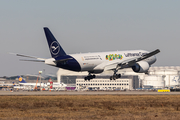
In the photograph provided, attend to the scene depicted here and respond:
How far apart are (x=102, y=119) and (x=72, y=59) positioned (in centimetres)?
3326

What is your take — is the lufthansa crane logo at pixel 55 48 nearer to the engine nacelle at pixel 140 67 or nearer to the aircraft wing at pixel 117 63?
the aircraft wing at pixel 117 63

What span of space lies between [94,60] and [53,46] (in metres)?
8.64

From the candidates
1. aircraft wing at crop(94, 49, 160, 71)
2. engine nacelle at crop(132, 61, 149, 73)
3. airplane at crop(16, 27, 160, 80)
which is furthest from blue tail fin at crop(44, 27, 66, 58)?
engine nacelle at crop(132, 61, 149, 73)

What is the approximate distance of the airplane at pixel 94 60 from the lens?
59.5 meters

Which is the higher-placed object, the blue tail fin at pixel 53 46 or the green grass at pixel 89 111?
the blue tail fin at pixel 53 46

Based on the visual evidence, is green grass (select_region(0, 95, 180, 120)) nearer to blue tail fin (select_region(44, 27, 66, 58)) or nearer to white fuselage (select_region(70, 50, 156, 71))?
blue tail fin (select_region(44, 27, 66, 58))

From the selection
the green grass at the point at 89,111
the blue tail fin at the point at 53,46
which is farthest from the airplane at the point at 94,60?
the green grass at the point at 89,111

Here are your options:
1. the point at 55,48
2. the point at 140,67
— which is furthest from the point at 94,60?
the point at 140,67

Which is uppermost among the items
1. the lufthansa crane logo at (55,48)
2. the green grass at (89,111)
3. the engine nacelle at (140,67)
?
the lufthansa crane logo at (55,48)

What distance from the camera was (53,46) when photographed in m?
59.9

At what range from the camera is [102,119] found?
2734cm

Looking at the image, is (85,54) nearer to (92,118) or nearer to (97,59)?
(97,59)

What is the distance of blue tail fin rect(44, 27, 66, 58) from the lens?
59688 mm

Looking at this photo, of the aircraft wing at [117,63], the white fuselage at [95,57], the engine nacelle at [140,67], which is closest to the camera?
the white fuselage at [95,57]
